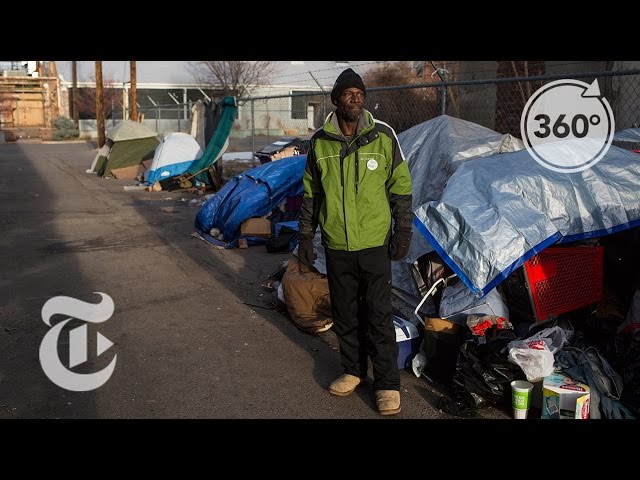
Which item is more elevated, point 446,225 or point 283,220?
point 446,225

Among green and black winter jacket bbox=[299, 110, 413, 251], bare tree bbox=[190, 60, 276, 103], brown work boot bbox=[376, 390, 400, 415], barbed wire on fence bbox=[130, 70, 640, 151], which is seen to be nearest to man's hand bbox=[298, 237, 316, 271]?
green and black winter jacket bbox=[299, 110, 413, 251]

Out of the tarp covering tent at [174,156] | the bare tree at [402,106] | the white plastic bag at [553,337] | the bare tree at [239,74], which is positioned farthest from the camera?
the bare tree at [239,74]

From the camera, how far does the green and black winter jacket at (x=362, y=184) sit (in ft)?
13.9

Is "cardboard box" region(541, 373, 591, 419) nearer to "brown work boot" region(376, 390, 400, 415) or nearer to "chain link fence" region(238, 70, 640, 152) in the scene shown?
"brown work boot" region(376, 390, 400, 415)

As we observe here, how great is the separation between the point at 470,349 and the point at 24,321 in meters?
4.12

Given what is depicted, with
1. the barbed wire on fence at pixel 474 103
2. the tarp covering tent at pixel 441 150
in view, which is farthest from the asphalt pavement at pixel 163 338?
the barbed wire on fence at pixel 474 103

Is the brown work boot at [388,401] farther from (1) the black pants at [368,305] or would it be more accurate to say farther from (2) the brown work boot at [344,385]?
(2) the brown work boot at [344,385]

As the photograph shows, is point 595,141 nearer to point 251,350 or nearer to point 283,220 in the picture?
point 251,350

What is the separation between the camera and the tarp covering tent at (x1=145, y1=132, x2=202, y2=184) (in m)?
16.7

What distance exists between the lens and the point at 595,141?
5.36m

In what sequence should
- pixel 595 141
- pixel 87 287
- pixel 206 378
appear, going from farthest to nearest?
pixel 87 287 → pixel 595 141 → pixel 206 378

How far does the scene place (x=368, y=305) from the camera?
4414 mm

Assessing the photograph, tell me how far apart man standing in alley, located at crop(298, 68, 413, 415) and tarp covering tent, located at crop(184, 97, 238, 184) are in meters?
11.2
